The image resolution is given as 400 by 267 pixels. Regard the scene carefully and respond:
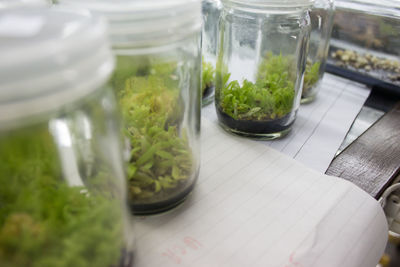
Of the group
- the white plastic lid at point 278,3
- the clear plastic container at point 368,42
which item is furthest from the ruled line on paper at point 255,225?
the clear plastic container at point 368,42

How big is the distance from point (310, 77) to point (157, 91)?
0.31 m

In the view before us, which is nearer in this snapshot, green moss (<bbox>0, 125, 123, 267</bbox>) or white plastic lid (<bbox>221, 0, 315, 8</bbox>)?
green moss (<bbox>0, 125, 123, 267</bbox>)

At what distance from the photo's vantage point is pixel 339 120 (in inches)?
21.0

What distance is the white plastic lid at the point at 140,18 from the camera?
9.6 inches

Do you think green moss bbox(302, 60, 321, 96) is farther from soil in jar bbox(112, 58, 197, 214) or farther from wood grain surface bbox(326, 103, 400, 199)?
soil in jar bbox(112, 58, 197, 214)

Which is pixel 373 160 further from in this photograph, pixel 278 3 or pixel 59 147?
pixel 59 147

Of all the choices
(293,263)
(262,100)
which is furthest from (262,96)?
(293,263)

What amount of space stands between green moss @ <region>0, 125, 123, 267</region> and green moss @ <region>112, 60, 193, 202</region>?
0.15 ft

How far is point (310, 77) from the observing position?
0.57m

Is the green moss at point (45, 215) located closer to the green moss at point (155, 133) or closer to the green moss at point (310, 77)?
the green moss at point (155, 133)

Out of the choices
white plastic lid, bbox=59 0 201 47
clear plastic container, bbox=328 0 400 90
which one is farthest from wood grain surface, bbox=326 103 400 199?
white plastic lid, bbox=59 0 201 47

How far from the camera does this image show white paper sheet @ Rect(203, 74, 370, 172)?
1.49ft

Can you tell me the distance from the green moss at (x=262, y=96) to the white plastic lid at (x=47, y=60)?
263 mm

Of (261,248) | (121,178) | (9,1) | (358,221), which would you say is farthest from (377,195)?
(9,1)
